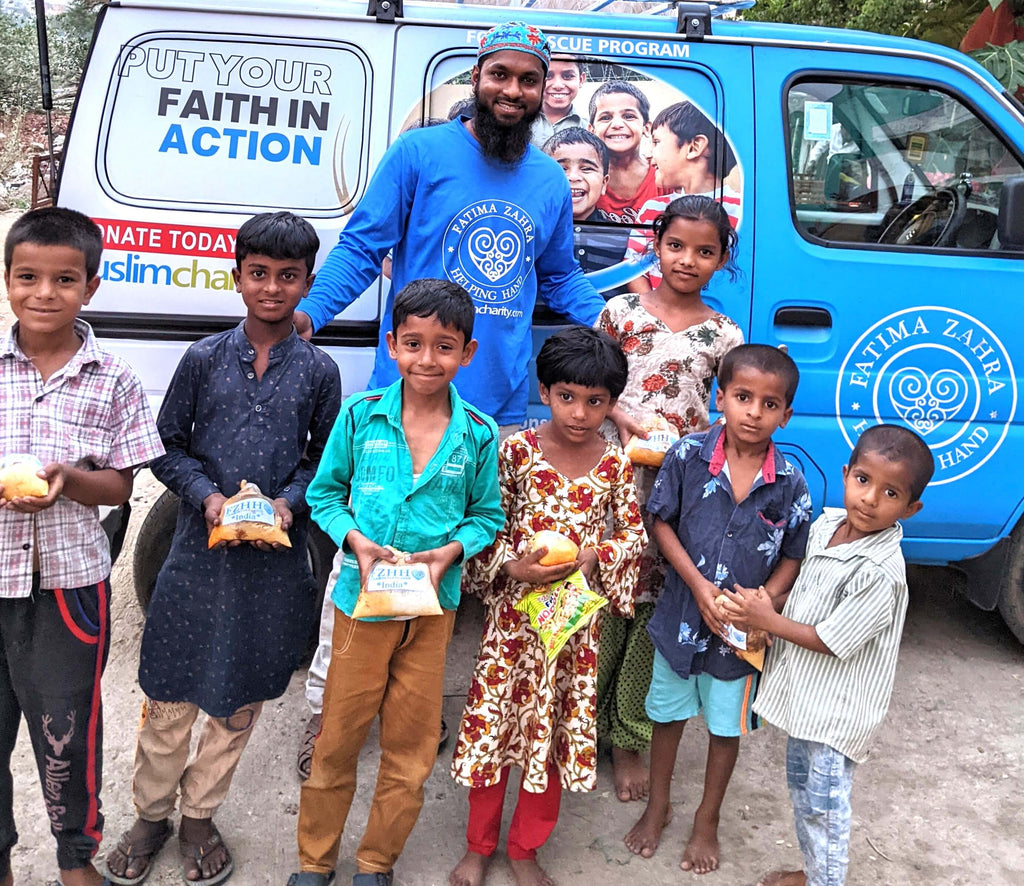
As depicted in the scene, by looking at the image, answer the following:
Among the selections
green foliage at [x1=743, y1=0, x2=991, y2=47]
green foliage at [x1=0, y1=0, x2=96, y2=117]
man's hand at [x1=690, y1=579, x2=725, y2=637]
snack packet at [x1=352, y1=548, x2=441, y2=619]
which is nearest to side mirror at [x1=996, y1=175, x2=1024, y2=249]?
man's hand at [x1=690, y1=579, x2=725, y2=637]

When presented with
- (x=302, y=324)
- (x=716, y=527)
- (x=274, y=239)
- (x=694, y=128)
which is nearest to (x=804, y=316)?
(x=694, y=128)

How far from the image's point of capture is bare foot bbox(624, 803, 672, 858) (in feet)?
8.96

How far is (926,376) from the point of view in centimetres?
339

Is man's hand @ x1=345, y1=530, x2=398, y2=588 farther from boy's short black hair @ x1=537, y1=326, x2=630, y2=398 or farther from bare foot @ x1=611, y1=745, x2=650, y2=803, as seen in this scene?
bare foot @ x1=611, y1=745, x2=650, y2=803

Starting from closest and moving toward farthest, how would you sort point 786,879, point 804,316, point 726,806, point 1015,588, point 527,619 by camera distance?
point 527,619, point 786,879, point 726,806, point 804,316, point 1015,588

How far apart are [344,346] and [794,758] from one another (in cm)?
190

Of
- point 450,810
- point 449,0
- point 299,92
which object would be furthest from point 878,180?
point 450,810

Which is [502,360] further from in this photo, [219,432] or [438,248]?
[219,432]

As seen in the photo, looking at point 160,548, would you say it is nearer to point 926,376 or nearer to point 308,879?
point 308,879

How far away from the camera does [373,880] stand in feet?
8.03

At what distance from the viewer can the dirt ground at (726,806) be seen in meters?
2.67

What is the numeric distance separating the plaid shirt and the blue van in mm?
999

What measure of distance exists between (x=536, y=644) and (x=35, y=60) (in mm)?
21125

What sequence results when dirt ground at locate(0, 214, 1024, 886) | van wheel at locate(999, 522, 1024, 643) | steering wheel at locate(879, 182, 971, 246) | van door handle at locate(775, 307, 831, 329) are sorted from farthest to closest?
van wheel at locate(999, 522, 1024, 643)
steering wheel at locate(879, 182, 971, 246)
van door handle at locate(775, 307, 831, 329)
dirt ground at locate(0, 214, 1024, 886)
